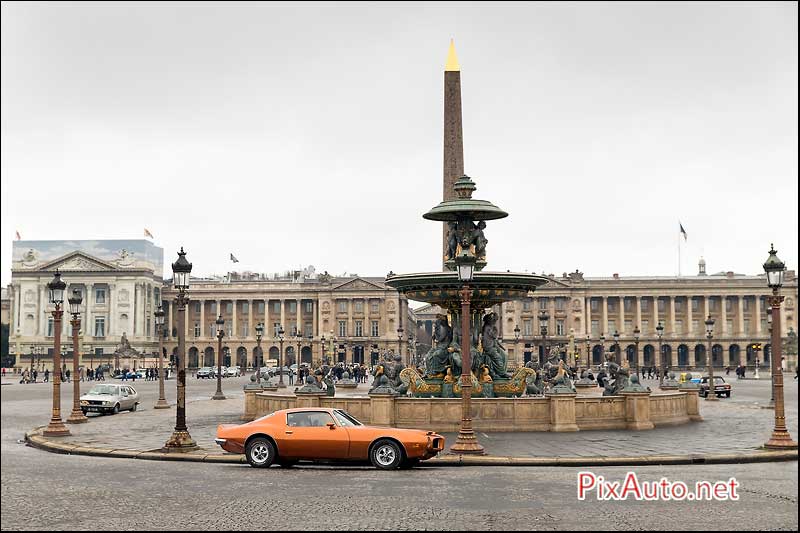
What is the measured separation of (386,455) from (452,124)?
68.1 ft

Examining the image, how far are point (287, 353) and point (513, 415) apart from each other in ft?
390

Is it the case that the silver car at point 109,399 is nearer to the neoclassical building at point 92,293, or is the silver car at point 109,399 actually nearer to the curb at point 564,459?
the curb at point 564,459

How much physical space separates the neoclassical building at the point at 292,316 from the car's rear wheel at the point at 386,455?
121710mm

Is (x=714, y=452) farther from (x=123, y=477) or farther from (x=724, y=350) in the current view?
(x=724, y=350)

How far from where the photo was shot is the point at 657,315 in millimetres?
136375

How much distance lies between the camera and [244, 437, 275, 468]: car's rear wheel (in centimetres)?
1688

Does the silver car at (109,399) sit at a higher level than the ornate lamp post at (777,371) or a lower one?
lower

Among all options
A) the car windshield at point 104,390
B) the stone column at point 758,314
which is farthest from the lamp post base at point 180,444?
the stone column at point 758,314

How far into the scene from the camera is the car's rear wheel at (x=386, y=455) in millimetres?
16375

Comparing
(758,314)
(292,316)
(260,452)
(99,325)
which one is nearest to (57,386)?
(260,452)

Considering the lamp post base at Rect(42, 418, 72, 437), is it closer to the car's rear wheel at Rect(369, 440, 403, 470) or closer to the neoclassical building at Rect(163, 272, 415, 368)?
the car's rear wheel at Rect(369, 440, 403, 470)

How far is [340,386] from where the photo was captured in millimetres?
38062

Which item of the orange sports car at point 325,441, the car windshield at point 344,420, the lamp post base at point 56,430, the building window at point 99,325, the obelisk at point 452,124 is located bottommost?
the lamp post base at point 56,430

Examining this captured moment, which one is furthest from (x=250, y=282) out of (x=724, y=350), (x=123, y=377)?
(x=724, y=350)
